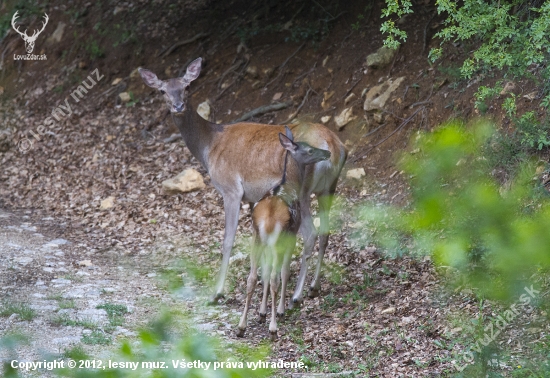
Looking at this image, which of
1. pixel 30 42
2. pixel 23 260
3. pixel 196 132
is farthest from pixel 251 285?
pixel 30 42

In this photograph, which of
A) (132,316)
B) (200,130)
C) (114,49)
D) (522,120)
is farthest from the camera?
(114,49)

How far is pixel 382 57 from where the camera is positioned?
37.4 ft

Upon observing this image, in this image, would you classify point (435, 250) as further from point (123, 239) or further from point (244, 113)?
point (244, 113)

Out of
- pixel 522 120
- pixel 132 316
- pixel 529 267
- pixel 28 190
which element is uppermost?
pixel 529 267

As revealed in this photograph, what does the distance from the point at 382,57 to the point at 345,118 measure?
42.9 inches

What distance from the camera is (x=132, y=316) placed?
7328 millimetres

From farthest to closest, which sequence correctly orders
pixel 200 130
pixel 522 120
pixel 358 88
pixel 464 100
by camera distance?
pixel 358 88
pixel 464 100
pixel 200 130
pixel 522 120

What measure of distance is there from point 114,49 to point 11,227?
5.98 m

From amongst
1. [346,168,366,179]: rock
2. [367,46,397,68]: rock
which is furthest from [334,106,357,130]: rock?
[346,168,366,179]: rock

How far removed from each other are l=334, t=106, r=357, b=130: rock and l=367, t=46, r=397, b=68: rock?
0.80m

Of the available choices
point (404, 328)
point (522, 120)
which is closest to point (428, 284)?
point (404, 328)

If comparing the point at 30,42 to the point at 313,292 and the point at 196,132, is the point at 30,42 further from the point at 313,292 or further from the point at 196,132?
the point at 313,292

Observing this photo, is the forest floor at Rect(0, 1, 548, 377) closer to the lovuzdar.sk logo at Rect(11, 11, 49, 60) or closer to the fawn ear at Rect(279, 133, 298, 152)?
the lovuzdar.sk logo at Rect(11, 11, 49, 60)

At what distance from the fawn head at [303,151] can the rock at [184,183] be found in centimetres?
410
